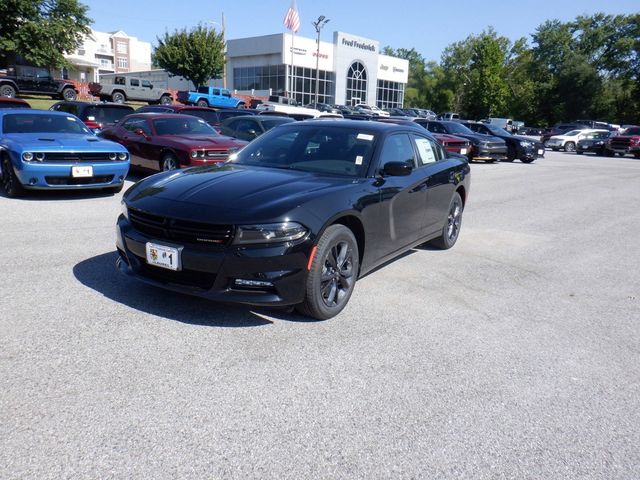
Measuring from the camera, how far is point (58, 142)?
8508 millimetres

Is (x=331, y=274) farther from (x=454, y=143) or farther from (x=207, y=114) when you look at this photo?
(x=454, y=143)

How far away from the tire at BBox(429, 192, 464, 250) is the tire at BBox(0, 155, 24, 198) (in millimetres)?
6483

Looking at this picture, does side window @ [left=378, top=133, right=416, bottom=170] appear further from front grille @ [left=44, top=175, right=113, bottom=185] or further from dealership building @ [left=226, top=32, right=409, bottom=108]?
dealership building @ [left=226, top=32, right=409, bottom=108]

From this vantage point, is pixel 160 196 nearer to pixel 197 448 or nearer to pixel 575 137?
pixel 197 448

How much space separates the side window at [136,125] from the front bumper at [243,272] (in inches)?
319

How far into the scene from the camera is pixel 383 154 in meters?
5.08

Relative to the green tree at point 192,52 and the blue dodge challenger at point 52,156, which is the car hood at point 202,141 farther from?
Answer: the green tree at point 192,52

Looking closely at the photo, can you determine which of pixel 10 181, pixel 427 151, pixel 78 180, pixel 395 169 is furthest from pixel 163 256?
pixel 10 181

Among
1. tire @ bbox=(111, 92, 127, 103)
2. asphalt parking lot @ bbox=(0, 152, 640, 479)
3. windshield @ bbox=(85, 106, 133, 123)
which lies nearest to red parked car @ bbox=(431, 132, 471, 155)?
windshield @ bbox=(85, 106, 133, 123)

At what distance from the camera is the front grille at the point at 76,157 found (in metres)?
8.24

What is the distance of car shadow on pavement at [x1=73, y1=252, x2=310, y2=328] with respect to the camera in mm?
4062

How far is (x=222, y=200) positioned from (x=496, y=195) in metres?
9.78

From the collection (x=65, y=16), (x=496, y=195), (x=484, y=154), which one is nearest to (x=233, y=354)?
(x=496, y=195)

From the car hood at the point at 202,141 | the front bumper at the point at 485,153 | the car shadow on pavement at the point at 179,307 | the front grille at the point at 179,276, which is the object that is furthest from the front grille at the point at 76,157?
the front bumper at the point at 485,153
